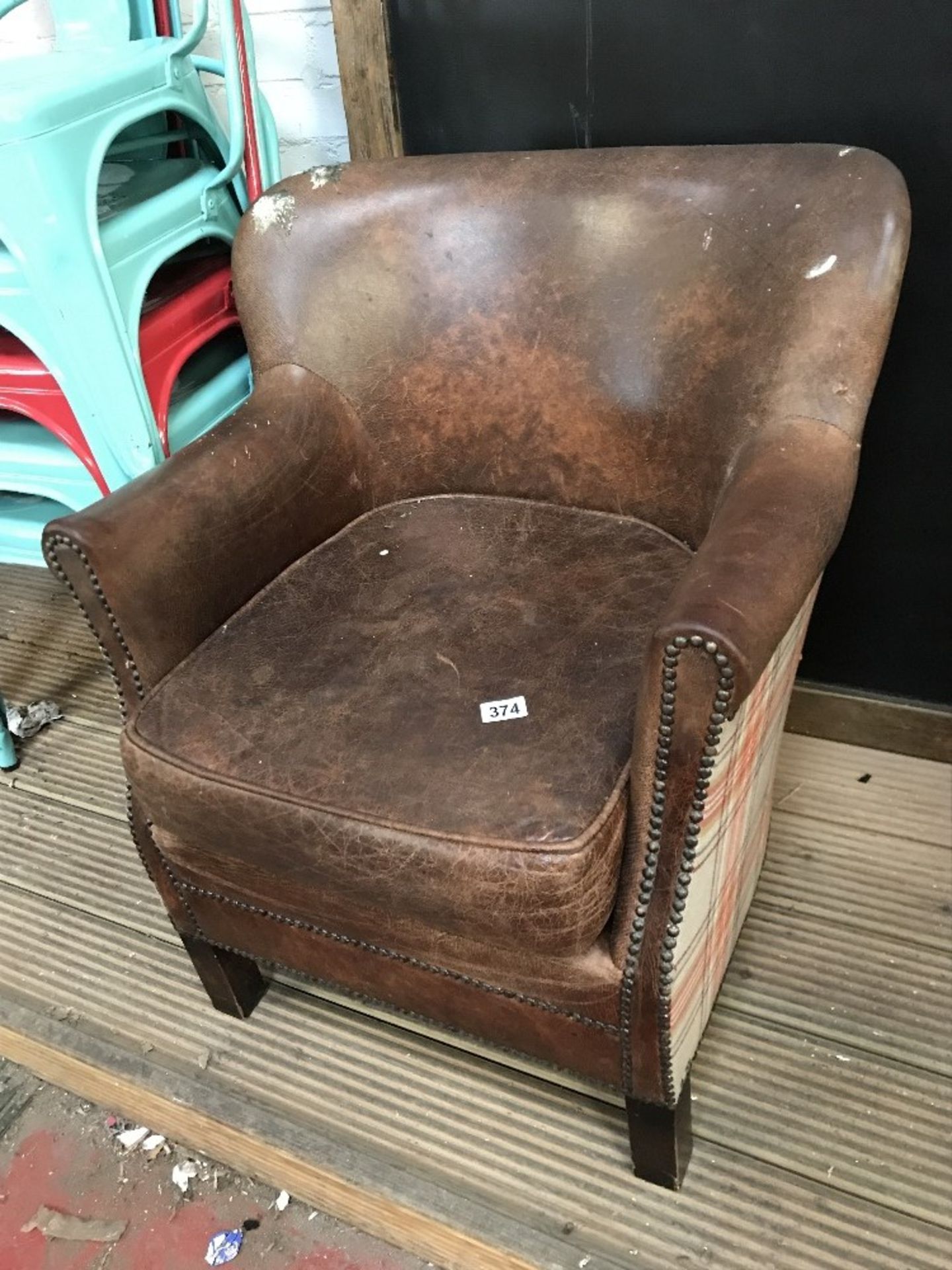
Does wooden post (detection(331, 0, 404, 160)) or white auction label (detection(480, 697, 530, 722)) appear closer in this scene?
white auction label (detection(480, 697, 530, 722))

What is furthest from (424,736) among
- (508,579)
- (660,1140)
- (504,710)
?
(660,1140)

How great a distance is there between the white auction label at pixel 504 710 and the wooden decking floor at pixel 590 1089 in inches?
20.3

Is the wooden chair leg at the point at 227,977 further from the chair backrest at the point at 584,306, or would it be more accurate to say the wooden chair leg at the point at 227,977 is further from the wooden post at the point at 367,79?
the wooden post at the point at 367,79

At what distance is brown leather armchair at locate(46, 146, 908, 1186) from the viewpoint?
2.95 ft

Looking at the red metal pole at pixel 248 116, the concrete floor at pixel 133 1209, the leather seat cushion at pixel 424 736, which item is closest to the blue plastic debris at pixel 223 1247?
the concrete floor at pixel 133 1209

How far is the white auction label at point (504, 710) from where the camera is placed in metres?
1.00

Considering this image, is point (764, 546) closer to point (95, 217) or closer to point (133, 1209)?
point (95, 217)

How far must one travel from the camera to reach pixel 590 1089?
121 centimetres

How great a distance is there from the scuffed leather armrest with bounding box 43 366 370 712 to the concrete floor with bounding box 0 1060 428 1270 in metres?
0.59

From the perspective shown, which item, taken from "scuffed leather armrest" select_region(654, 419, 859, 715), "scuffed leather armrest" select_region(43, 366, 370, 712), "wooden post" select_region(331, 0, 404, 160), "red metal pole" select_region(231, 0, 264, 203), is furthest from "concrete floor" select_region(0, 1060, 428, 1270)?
"wooden post" select_region(331, 0, 404, 160)

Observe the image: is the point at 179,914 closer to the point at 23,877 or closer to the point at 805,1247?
the point at 23,877

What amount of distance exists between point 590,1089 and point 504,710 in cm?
53

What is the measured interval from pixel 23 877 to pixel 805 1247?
1.22 metres

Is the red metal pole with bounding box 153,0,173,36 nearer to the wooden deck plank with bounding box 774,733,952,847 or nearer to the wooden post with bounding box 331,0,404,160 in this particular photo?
the wooden post with bounding box 331,0,404,160
